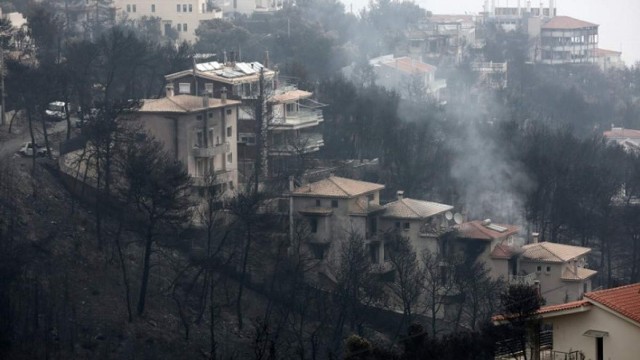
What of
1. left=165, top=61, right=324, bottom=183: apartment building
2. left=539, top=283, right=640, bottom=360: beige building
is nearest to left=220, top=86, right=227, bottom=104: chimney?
left=165, top=61, right=324, bottom=183: apartment building

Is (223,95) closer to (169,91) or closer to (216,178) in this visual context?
(169,91)

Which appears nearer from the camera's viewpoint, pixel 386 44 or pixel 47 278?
pixel 47 278

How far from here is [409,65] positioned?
68.6 m

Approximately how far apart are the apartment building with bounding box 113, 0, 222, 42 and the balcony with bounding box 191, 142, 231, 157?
984 inches

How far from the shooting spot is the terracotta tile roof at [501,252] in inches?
1593

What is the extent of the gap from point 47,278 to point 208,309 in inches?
137

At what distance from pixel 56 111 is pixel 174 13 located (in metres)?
24.5

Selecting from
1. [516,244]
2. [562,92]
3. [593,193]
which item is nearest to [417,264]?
[516,244]

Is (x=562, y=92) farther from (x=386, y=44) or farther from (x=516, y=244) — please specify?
(x=516, y=244)

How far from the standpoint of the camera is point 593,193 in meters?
46.4

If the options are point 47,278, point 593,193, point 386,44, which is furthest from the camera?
point 386,44

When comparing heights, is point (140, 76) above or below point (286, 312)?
above

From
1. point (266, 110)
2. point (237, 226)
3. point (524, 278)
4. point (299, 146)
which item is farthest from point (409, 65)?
point (237, 226)

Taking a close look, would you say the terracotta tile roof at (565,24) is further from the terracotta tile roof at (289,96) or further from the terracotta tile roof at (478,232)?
the terracotta tile roof at (478,232)
